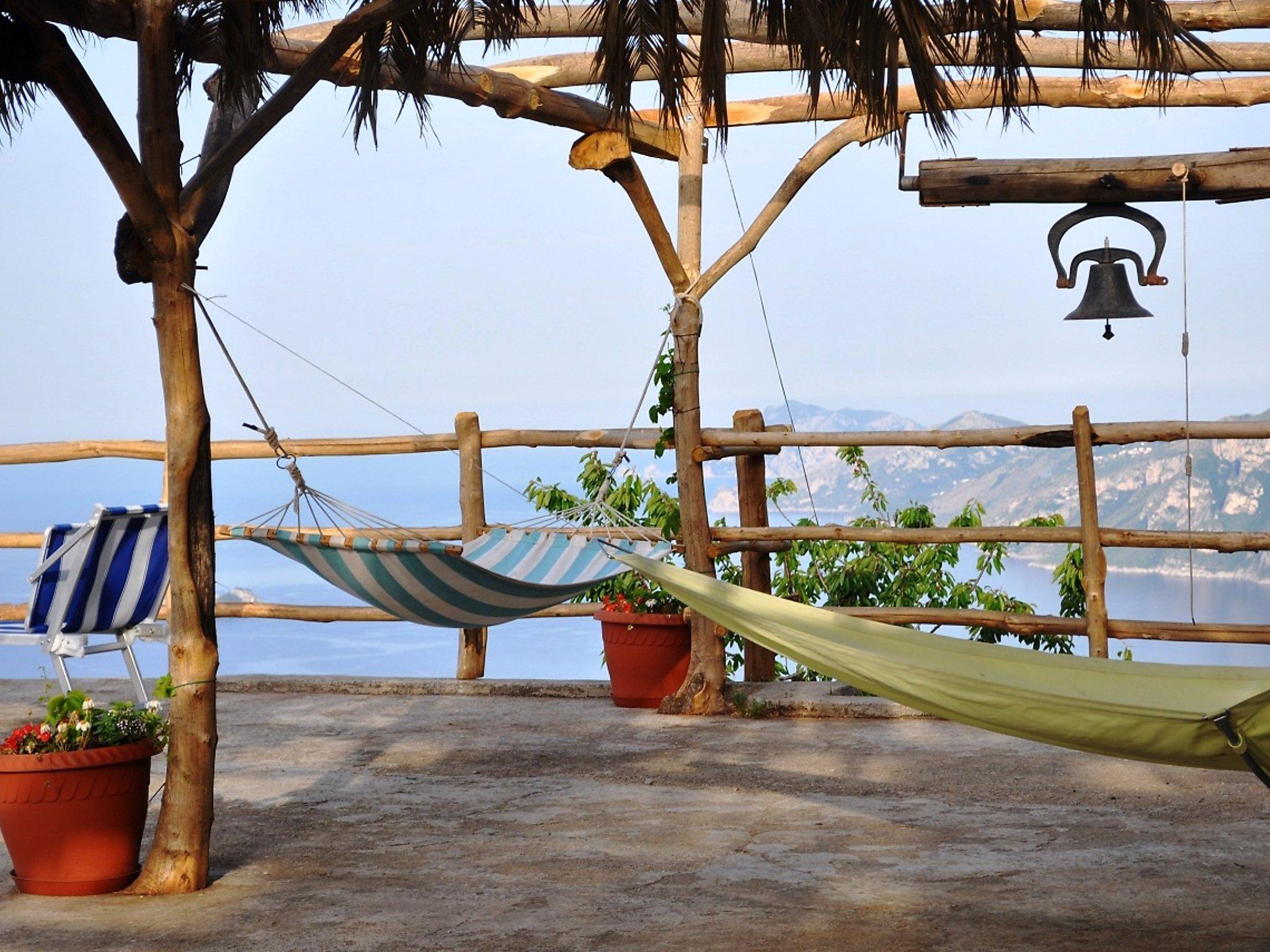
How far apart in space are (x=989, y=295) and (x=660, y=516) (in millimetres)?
2109

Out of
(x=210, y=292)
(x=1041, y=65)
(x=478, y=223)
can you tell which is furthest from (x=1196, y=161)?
(x=478, y=223)

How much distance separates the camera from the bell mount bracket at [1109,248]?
376cm

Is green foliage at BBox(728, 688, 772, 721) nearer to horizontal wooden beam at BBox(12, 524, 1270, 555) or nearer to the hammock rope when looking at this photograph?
horizontal wooden beam at BBox(12, 524, 1270, 555)

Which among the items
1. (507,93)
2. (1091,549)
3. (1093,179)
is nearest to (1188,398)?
(1093,179)

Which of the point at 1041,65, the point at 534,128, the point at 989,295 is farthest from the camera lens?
the point at 989,295

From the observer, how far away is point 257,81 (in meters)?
3.50

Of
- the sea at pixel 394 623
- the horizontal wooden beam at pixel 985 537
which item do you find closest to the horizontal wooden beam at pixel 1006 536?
the horizontal wooden beam at pixel 985 537

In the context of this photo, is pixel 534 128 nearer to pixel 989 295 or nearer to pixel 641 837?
pixel 641 837

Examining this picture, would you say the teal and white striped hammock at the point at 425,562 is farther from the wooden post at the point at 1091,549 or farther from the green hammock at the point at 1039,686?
the wooden post at the point at 1091,549

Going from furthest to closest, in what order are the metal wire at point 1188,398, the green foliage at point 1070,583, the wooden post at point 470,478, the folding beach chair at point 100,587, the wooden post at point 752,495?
the green foliage at point 1070,583
the wooden post at point 470,478
the wooden post at point 752,495
the folding beach chair at point 100,587
the metal wire at point 1188,398

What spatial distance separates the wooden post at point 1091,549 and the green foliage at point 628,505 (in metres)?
1.51

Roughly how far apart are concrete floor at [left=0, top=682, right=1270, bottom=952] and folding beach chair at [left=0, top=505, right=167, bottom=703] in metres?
0.52

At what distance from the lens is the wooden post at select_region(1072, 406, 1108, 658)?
4766mm

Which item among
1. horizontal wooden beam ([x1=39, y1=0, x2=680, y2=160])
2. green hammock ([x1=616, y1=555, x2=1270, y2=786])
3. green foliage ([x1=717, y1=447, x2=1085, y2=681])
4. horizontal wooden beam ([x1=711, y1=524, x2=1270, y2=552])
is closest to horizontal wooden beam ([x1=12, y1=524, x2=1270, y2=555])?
horizontal wooden beam ([x1=711, y1=524, x2=1270, y2=552])
